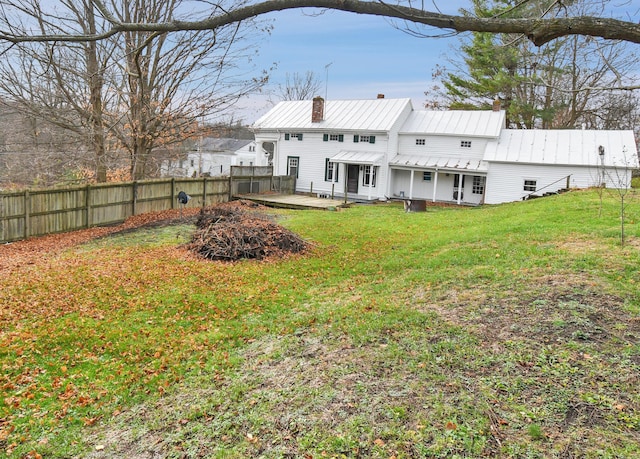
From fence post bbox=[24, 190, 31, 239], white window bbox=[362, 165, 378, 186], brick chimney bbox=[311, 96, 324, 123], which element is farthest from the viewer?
brick chimney bbox=[311, 96, 324, 123]

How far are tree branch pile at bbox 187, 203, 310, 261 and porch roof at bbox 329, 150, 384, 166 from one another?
15173 millimetres

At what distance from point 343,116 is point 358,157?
13.1 ft

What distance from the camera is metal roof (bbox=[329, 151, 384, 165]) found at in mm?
26163

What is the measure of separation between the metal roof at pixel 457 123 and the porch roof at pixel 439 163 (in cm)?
153

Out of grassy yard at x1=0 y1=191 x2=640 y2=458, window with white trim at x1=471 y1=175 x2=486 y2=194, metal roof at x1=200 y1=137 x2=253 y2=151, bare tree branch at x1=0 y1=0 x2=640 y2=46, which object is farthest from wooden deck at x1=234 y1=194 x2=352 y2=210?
metal roof at x1=200 y1=137 x2=253 y2=151

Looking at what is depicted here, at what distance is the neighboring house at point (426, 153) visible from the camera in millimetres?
23688

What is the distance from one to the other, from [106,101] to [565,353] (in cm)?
1867

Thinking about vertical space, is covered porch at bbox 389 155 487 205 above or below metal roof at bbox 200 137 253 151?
below

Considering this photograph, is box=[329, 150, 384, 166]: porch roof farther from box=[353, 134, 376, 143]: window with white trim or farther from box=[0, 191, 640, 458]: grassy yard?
box=[0, 191, 640, 458]: grassy yard

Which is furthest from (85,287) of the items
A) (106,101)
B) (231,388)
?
(106,101)

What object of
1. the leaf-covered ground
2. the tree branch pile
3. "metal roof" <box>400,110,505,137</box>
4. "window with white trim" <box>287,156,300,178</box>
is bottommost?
the leaf-covered ground

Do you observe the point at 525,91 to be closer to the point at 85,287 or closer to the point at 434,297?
the point at 434,297

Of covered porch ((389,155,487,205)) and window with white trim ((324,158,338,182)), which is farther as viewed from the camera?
window with white trim ((324,158,338,182))

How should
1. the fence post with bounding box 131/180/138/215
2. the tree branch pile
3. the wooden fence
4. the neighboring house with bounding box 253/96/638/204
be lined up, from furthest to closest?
the neighboring house with bounding box 253/96/638/204 < the fence post with bounding box 131/180/138/215 < the wooden fence < the tree branch pile
